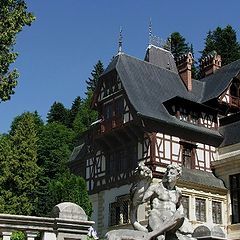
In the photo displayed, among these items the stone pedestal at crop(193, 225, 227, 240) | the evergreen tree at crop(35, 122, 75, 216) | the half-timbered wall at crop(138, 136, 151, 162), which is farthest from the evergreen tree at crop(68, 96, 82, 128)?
the stone pedestal at crop(193, 225, 227, 240)

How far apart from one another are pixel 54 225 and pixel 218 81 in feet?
95.9

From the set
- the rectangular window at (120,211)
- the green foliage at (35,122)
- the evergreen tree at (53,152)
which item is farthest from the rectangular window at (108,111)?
the green foliage at (35,122)

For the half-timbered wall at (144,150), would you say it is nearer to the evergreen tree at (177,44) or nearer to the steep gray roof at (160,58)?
the steep gray roof at (160,58)

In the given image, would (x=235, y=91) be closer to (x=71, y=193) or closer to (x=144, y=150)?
(x=144, y=150)

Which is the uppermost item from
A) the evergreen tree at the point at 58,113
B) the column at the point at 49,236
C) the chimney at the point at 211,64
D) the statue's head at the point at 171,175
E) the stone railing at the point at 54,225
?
the evergreen tree at the point at 58,113

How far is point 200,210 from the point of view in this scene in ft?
98.2

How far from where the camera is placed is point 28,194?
40625 mm

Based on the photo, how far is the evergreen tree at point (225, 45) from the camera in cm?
5353

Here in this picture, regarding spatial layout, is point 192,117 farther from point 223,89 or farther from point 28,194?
point 28,194

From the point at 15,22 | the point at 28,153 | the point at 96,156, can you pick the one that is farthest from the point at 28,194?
the point at 15,22

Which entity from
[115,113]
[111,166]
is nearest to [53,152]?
[111,166]

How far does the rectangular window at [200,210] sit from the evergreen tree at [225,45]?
2583 cm

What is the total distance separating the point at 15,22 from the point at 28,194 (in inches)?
986

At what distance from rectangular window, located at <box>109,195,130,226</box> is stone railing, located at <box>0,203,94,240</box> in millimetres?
21344
